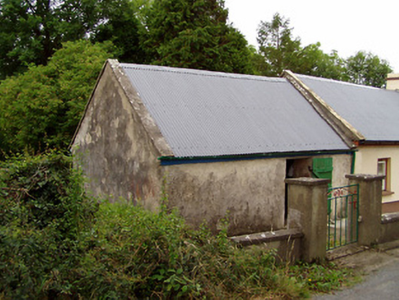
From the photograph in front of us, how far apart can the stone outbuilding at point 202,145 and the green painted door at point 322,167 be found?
0.10 ft

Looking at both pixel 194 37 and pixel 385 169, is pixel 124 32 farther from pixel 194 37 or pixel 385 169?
pixel 385 169

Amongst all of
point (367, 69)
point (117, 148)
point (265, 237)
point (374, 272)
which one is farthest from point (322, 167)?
point (367, 69)

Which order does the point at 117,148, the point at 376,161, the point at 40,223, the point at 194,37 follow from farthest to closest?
the point at 194,37 < the point at 376,161 < the point at 117,148 < the point at 40,223

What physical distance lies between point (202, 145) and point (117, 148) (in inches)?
96.8

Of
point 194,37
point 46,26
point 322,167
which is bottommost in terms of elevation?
point 322,167

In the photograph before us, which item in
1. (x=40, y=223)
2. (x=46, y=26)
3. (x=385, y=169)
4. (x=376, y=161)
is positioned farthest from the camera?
(x=46, y=26)

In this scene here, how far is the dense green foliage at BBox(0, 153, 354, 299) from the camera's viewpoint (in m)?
4.38

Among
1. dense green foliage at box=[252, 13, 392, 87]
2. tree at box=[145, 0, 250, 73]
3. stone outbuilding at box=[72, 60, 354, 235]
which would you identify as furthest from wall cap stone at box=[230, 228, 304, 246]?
dense green foliage at box=[252, 13, 392, 87]

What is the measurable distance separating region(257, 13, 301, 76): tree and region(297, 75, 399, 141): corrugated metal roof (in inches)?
886

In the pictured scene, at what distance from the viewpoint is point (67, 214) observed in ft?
17.4

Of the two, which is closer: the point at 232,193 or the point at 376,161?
the point at 232,193

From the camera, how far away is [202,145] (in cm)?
943

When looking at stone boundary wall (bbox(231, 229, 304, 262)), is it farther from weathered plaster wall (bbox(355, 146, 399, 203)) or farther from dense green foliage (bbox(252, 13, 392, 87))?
dense green foliage (bbox(252, 13, 392, 87))

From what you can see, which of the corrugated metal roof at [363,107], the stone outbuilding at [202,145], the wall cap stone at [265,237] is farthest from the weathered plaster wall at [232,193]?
the corrugated metal roof at [363,107]
